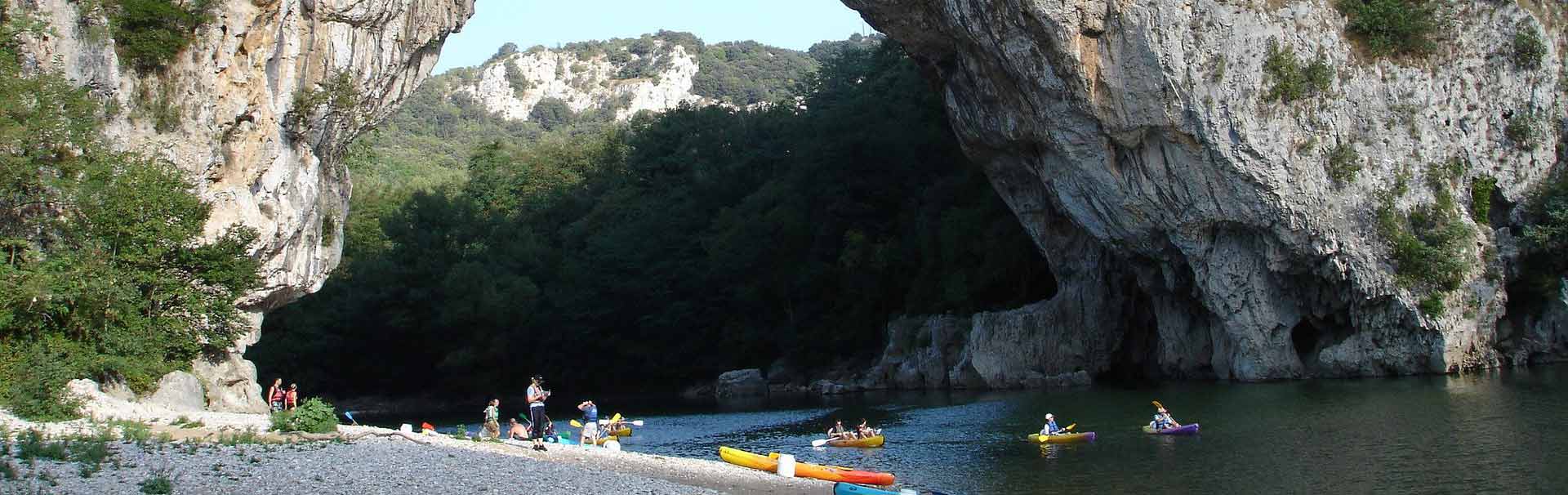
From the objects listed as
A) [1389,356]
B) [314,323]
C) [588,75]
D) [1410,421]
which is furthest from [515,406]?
[588,75]

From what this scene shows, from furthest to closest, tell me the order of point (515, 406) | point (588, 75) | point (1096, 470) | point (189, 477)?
point (588, 75) < point (515, 406) < point (1096, 470) < point (189, 477)

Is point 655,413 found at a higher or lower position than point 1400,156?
lower

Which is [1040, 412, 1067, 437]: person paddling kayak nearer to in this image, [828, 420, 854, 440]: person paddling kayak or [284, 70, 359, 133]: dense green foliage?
[828, 420, 854, 440]: person paddling kayak

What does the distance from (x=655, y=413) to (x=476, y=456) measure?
26168mm

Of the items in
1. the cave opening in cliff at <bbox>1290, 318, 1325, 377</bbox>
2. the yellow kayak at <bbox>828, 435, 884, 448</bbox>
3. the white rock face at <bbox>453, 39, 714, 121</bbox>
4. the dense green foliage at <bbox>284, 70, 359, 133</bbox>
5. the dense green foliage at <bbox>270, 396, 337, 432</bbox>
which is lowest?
the yellow kayak at <bbox>828, 435, 884, 448</bbox>

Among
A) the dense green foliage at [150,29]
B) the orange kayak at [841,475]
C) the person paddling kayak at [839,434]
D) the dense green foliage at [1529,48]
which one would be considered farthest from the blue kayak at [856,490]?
the dense green foliage at [1529,48]

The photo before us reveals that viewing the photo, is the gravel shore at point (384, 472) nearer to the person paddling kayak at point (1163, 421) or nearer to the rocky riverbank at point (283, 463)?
the rocky riverbank at point (283, 463)

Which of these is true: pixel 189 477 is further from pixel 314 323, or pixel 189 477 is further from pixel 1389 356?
pixel 314 323

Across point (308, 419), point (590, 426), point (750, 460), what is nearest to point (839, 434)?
point (750, 460)

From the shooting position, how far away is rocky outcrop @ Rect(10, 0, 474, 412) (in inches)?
982

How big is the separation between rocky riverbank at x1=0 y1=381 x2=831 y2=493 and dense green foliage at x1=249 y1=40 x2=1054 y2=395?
30.9m

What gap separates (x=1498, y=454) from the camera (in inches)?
760

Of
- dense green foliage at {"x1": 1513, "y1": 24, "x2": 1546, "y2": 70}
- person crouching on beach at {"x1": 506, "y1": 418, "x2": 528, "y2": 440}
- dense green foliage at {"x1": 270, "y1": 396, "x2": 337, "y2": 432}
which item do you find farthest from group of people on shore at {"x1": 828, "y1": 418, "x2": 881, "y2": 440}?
dense green foliage at {"x1": 1513, "y1": 24, "x2": 1546, "y2": 70}

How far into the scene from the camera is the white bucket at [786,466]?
817 inches
